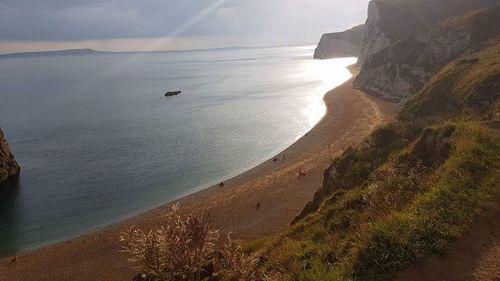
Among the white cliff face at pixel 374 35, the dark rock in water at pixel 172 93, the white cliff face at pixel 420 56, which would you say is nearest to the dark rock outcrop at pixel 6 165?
the white cliff face at pixel 420 56

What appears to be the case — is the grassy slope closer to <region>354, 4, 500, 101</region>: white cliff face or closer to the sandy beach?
the sandy beach

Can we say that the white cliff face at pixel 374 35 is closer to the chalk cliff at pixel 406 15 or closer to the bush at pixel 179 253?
the chalk cliff at pixel 406 15

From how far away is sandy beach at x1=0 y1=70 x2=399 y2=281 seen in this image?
32219 mm

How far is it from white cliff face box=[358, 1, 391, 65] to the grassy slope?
367 ft

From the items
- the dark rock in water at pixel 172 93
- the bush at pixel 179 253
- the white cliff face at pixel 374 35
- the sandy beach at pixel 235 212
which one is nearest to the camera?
the bush at pixel 179 253

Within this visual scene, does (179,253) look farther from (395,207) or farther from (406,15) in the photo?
(406,15)

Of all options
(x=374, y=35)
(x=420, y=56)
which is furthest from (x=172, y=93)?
(x=420, y=56)

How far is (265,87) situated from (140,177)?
347ft

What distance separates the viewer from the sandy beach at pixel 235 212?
32219mm

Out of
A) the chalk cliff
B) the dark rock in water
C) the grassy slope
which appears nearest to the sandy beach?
the grassy slope

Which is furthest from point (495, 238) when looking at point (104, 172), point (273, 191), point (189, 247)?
point (104, 172)

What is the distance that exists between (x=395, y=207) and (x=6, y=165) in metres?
59.8

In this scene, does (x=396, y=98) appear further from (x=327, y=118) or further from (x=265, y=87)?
(x=265, y=87)

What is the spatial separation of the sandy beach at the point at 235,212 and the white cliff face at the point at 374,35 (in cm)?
7224
